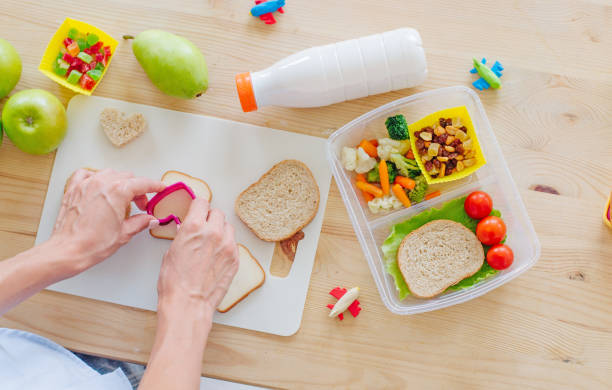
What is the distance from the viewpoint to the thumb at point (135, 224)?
3.97 feet

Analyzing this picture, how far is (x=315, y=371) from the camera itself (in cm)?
131

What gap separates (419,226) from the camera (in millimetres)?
1341

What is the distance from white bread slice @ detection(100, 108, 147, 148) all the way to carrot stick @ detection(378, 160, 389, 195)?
2.24ft

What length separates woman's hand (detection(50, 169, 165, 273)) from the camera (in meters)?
1.16

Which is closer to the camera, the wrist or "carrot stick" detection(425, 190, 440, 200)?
the wrist

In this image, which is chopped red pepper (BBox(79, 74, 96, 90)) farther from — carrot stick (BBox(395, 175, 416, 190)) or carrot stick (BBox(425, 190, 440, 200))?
carrot stick (BBox(425, 190, 440, 200))

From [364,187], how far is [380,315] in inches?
14.5

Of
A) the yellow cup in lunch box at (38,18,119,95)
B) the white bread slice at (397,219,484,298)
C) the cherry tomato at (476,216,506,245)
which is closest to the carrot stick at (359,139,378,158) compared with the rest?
the white bread slice at (397,219,484,298)

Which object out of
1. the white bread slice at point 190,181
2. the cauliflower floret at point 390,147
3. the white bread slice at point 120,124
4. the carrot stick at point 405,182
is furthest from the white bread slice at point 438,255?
the white bread slice at point 120,124

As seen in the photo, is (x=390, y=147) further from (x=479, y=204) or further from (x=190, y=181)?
(x=190, y=181)

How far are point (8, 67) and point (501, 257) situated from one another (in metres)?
1.44

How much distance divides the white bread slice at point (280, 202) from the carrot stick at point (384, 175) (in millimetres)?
185

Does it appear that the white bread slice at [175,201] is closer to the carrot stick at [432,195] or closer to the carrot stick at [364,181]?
the carrot stick at [364,181]

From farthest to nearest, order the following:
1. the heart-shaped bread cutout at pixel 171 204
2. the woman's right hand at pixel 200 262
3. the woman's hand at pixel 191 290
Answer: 1. the heart-shaped bread cutout at pixel 171 204
2. the woman's right hand at pixel 200 262
3. the woman's hand at pixel 191 290
